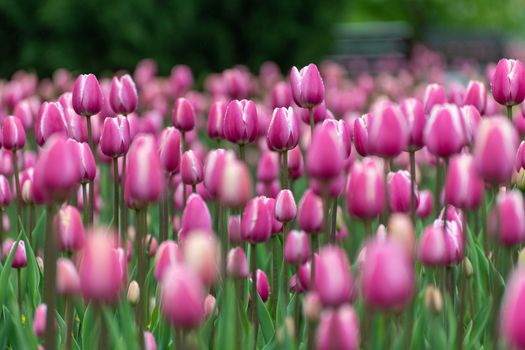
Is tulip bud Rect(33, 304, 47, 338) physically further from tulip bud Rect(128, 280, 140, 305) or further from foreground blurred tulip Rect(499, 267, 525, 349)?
foreground blurred tulip Rect(499, 267, 525, 349)

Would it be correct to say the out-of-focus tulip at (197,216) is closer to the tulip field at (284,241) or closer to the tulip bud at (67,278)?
the tulip field at (284,241)

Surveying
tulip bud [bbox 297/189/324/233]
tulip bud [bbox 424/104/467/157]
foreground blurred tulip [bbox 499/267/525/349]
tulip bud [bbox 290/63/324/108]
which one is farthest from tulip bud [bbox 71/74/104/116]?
foreground blurred tulip [bbox 499/267/525/349]

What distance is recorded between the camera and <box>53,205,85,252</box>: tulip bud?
2.13 metres

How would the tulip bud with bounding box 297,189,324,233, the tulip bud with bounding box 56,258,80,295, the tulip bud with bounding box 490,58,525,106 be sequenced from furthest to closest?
the tulip bud with bounding box 490,58,525,106 < the tulip bud with bounding box 297,189,324,233 < the tulip bud with bounding box 56,258,80,295

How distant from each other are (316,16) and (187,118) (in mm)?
8010

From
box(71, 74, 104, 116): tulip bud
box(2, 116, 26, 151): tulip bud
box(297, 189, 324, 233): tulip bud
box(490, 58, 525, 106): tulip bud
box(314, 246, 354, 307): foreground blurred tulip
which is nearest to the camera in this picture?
box(314, 246, 354, 307): foreground blurred tulip

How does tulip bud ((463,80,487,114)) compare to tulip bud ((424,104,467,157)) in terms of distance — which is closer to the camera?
tulip bud ((424,104,467,157))

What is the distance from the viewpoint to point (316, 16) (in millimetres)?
10984

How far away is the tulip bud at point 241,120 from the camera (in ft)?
8.83

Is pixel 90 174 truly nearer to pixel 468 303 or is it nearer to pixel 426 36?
pixel 468 303

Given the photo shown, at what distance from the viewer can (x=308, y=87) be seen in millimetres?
2838

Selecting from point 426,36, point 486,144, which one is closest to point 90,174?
point 486,144

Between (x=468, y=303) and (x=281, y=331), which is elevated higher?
(x=281, y=331)

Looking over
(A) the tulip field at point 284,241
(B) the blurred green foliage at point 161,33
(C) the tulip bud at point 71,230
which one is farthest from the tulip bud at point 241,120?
(B) the blurred green foliage at point 161,33
